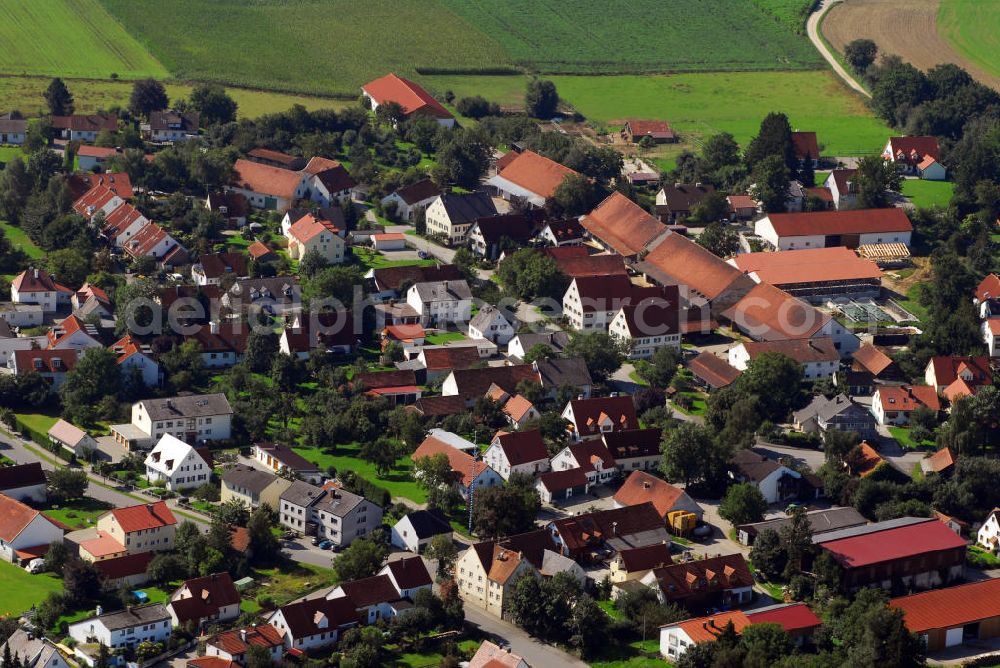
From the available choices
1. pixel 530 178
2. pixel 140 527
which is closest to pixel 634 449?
pixel 140 527

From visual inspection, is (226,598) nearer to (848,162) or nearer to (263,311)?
(263,311)

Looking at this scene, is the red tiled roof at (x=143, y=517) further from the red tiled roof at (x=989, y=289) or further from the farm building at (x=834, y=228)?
the red tiled roof at (x=989, y=289)

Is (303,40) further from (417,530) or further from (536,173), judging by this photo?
(417,530)

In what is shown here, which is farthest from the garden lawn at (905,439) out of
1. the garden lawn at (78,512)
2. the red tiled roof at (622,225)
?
the garden lawn at (78,512)

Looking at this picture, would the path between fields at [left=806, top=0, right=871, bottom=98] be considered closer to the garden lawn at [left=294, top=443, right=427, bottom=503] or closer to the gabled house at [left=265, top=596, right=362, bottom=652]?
the garden lawn at [left=294, top=443, right=427, bottom=503]

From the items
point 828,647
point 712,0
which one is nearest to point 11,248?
point 828,647

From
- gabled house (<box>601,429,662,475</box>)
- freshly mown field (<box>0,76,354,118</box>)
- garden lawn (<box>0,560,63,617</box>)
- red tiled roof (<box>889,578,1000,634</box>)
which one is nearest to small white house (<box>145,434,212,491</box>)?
garden lawn (<box>0,560,63,617</box>)

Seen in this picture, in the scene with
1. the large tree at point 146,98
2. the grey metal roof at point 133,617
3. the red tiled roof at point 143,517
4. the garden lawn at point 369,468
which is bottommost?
the garden lawn at point 369,468
